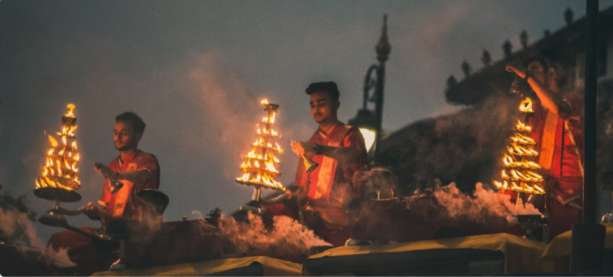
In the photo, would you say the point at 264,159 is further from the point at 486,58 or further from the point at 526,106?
the point at 486,58

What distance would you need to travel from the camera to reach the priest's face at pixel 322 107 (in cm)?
1767

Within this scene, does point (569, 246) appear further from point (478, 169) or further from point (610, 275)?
point (478, 169)

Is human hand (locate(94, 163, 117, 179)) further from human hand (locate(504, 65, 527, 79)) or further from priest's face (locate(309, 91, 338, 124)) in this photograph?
human hand (locate(504, 65, 527, 79))

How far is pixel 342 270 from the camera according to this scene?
14562 millimetres

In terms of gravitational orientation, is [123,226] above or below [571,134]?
below

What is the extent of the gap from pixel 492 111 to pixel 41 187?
9.81 m

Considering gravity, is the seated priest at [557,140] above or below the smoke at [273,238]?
above

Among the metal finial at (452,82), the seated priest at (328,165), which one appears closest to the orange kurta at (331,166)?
the seated priest at (328,165)

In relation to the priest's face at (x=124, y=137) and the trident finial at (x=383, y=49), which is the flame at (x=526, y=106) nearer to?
the trident finial at (x=383, y=49)

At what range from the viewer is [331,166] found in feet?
57.3

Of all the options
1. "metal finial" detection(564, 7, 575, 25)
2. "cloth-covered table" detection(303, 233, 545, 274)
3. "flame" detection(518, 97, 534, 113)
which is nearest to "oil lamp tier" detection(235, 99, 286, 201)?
"cloth-covered table" detection(303, 233, 545, 274)

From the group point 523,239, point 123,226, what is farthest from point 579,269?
point 123,226

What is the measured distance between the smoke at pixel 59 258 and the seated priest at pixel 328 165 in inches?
144

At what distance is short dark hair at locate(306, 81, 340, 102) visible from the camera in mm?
17641
